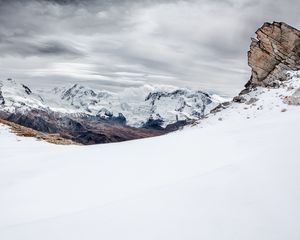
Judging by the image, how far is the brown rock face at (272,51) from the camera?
130 feet

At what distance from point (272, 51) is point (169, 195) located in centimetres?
3979

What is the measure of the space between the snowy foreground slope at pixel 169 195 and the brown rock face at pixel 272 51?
31282mm

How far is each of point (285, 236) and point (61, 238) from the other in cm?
334

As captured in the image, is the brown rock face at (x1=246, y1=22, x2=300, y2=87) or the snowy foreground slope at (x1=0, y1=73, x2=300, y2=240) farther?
the brown rock face at (x1=246, y1=22, x2=300, y2=87)

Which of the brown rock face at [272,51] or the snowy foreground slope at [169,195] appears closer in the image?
the snowy foreground slope at [169,195]

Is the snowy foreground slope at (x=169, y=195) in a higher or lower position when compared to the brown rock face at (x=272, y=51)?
lower

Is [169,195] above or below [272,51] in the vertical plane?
below

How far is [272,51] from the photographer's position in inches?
1667

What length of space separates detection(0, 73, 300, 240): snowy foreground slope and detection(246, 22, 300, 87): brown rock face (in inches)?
1232

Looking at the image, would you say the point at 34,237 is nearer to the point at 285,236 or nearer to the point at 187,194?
the point at 187,194

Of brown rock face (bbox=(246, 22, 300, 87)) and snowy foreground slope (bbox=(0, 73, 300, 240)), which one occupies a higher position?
brown rock face (bbox=(246, 22, 300, 87))


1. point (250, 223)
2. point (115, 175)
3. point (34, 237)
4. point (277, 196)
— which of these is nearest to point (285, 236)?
point (250, 223)

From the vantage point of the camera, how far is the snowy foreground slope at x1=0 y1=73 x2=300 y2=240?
5.44 metres

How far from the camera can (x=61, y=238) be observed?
5297 millimetres
